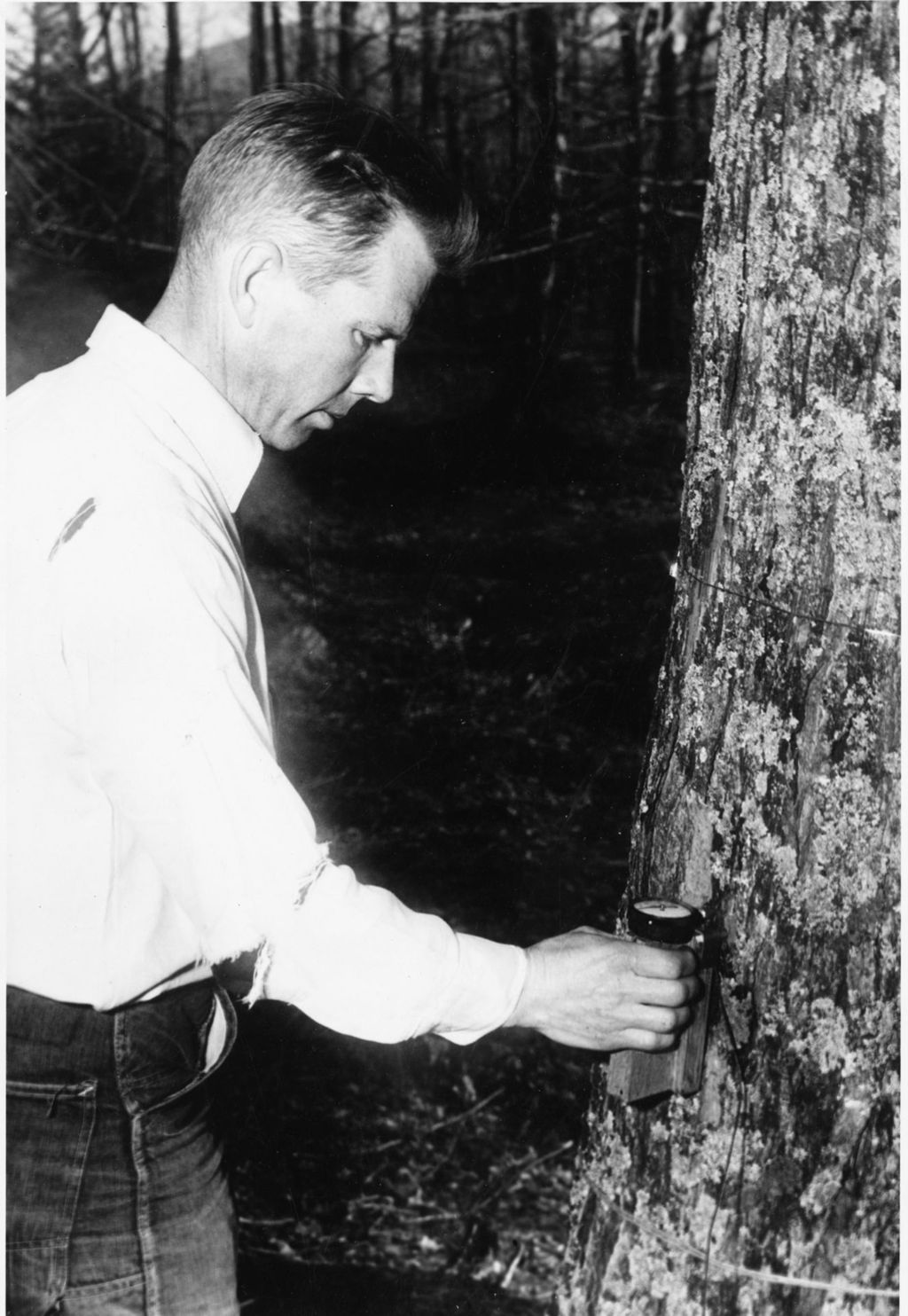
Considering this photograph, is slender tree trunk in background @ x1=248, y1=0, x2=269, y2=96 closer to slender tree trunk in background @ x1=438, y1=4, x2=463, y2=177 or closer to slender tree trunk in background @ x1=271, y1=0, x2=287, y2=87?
slender tree trunk in background @ x1=271, y1=0, x2=287, y2=87

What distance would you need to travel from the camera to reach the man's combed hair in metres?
1.63

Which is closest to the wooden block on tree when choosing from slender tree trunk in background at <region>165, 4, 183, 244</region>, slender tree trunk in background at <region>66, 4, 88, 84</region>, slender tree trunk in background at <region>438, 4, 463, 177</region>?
slender tree trunk in background at <region>165, 4, 183, 244</region>

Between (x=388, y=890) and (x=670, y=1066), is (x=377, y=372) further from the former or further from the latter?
(x=670, y=1066)

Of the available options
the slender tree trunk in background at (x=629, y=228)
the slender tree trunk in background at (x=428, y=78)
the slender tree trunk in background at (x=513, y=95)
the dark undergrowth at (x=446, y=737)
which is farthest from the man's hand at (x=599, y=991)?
the slender tree trunk in background at (x=428, y=78)

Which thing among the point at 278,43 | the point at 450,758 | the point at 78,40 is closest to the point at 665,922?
the point at 450,758

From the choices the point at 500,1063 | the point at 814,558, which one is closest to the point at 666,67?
the point at 500,1063

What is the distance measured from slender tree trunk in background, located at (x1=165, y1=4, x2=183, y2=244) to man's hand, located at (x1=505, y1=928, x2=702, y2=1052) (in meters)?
6.10

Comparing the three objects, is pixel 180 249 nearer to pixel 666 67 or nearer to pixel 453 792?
pixel 453 792

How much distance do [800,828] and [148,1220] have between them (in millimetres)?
1151

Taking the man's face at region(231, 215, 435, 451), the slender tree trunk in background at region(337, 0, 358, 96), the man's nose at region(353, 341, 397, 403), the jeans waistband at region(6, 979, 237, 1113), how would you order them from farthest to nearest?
the slender tree trunk in background at region(337, 0, 358, 96) < the man's nose at region(353, 341, 397, 403) < the man's face at region(231, 215, 435, 451) < the jeans waistband at region(6, 979, 237, 1113)

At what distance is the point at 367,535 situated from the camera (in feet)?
26.3

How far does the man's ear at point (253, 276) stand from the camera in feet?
5.31

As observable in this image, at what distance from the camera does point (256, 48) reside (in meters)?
Result: 8.00

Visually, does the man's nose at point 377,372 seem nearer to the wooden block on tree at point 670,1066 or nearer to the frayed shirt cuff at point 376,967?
the frayed shirt cuff at point 376,967
